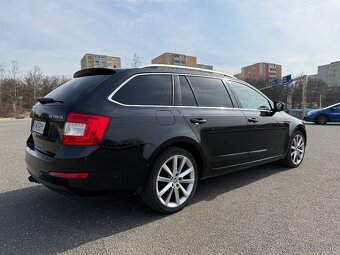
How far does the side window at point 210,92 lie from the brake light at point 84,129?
59.0 inches

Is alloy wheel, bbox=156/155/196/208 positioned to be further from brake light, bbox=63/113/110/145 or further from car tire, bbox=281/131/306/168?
car tire, bbox=281/131/306/168

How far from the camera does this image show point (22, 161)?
639cm

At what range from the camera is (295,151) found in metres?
5.75

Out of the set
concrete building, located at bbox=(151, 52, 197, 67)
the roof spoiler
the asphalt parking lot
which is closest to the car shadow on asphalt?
the asphalt parking lot

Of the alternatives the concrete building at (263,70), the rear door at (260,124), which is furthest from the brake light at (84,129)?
the concrete building at (263,70)

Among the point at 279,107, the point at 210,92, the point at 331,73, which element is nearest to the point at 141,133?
the point at 210,92

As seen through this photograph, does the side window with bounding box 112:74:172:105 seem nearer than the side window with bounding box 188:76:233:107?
Yes

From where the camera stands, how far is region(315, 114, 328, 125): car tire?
18.0 metres

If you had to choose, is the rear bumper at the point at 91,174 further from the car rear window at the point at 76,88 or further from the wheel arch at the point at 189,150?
the car rear window at the point at 76,88

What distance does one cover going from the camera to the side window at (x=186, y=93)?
3.78 meters

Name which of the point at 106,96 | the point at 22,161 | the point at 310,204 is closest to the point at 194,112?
the point at 106,96

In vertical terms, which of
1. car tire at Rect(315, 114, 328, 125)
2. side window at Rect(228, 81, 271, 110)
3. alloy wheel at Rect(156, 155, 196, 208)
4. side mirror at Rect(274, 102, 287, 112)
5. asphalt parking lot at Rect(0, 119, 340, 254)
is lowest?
asphalt parking lot at Rect(0, 119, 340, 254)

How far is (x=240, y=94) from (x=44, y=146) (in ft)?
9.75

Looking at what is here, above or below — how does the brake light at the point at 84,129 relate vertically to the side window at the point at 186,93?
below
